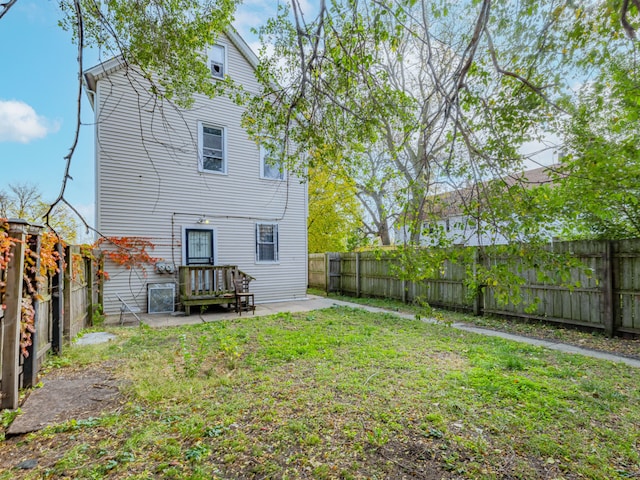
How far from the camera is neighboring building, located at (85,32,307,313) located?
782 cm

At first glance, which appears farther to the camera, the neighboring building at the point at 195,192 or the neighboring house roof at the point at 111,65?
the neighboring building at the point at 195,192

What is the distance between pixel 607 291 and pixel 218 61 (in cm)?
1054

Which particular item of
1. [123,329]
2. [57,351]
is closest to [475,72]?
[57,351]

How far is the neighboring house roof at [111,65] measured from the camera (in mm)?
7605

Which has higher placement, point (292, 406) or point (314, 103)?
point (314, 103)

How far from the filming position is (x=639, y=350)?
4.64 meters

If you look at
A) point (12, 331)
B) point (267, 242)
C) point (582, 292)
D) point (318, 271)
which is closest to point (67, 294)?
point (12, 331)

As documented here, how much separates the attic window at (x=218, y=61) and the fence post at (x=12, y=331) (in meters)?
7.78

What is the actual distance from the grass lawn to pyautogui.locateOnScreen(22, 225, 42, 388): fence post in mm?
697

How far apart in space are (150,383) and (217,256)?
582 cm

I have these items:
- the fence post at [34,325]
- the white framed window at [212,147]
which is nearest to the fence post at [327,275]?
the white framed window at [212,147]

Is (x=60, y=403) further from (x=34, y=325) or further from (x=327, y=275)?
(x=327, y=275)

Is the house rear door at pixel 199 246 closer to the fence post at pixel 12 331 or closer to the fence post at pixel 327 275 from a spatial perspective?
the fence post at pixel 327 275

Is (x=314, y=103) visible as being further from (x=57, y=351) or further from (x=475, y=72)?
(x=57, y=351)
